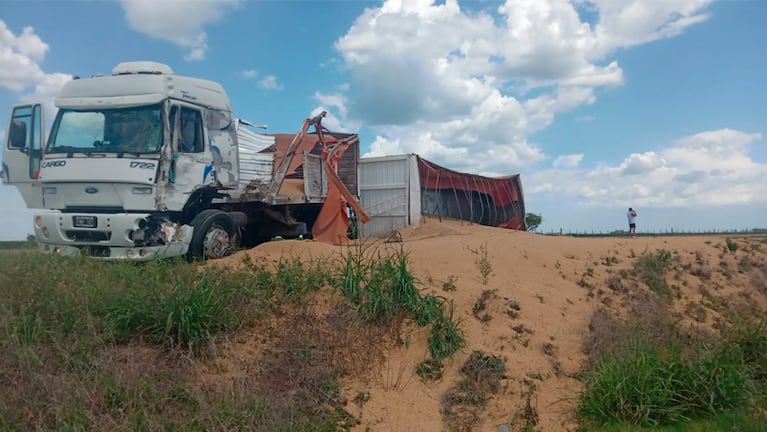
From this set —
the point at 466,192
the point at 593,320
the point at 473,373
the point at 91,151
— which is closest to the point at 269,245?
the point at 91,151

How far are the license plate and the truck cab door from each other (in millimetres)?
805

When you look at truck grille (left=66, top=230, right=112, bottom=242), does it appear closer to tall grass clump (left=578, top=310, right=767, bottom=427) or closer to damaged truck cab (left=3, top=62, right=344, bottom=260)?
damaged truck cab (left=3, top=62, right=344, bottom=260)

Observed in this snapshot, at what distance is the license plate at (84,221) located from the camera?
25.8 feet

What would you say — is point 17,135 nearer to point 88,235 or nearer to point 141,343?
point 88,235

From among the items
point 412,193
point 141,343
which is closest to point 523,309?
point 141,343

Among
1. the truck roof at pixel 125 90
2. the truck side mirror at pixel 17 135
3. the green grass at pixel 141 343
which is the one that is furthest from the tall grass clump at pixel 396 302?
the truck side mirror at pixel 17 135

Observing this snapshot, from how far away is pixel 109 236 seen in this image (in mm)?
7824

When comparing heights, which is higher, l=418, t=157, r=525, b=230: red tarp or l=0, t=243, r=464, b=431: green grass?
l=418, t=157, r=525, b=230: red tarp

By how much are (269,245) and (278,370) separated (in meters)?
3.84

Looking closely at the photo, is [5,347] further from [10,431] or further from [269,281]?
[269,281]

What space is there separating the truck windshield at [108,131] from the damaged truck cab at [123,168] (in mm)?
15

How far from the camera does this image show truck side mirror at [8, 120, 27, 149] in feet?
27.6

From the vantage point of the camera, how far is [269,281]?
6695 mm

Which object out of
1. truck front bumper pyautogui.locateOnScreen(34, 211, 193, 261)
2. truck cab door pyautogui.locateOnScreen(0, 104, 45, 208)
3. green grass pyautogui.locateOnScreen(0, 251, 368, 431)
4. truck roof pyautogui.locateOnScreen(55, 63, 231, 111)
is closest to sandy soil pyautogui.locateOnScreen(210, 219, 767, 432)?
green grass pyautogui.locateOnScreen(0, 251, 368, 431)
